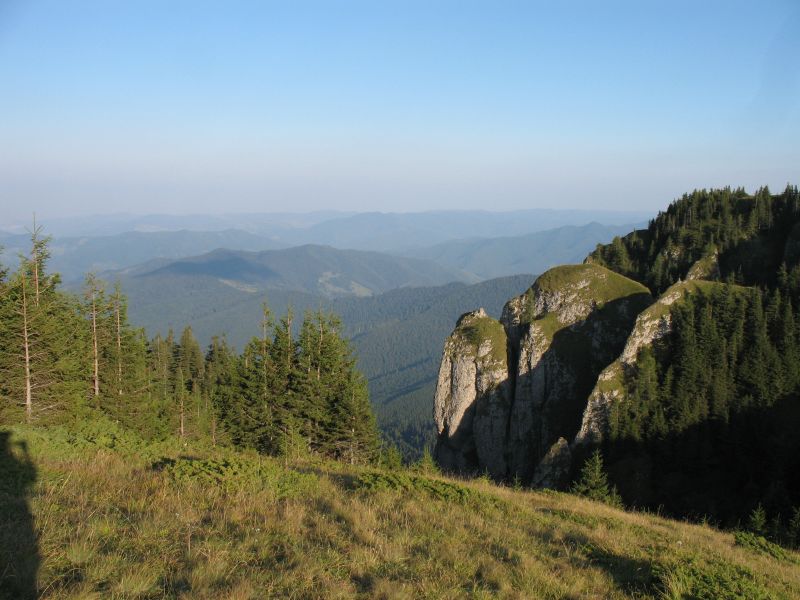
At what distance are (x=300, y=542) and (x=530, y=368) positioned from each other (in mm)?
66853

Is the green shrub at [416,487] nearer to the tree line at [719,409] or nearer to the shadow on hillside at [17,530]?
the shadow on hillside at [17,530]

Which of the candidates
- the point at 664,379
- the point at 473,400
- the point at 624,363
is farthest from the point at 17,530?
the point at 473,400

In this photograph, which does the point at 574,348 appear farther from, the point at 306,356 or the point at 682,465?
the point at 306,356

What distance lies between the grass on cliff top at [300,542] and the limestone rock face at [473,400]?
60.8 m

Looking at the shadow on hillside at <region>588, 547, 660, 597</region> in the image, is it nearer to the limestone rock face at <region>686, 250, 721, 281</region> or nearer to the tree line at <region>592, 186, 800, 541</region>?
the tree line at <region>592, 186, 800, 541</region>

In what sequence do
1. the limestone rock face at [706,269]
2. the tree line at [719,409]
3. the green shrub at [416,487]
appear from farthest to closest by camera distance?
1. the limestone rock face at [706,269]
2. the tree line at [719,409]
3. the green shrub at [416,487]

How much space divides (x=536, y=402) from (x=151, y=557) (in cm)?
6754

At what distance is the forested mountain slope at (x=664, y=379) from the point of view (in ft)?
164

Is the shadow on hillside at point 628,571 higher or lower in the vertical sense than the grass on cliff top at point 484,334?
higher

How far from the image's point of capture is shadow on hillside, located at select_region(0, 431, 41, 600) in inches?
234

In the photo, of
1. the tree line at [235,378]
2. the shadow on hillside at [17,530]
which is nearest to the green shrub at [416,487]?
the shadow on hillside at [17,530]

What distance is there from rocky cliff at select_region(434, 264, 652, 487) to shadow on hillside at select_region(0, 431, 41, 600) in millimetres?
60500

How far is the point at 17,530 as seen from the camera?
7293 millimetres

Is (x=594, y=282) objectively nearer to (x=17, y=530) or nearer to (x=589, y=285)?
(x=589, y=285)
